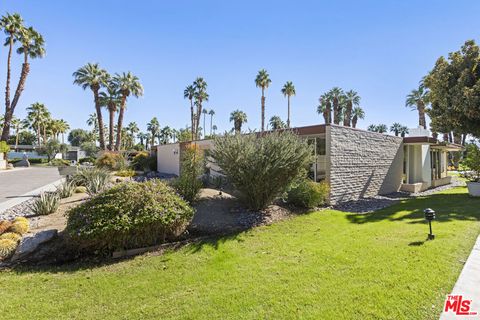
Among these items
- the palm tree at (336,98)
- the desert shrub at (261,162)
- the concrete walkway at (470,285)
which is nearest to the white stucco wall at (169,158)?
the desert shrub at (261,162)

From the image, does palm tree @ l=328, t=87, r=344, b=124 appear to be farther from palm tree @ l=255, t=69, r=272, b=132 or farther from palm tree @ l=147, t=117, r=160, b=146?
palm tree @ l=147, t=117, r=160, b=146

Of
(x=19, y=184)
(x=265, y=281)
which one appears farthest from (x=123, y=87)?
(x=265, y=281)

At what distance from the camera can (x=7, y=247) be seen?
5168mm

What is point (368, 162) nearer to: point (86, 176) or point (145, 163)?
point (86, 176)

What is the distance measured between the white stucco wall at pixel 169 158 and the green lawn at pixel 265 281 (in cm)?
1589

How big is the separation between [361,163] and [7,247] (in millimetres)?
13076

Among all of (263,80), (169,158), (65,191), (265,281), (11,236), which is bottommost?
(265,281)

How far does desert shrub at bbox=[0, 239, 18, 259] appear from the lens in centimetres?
507

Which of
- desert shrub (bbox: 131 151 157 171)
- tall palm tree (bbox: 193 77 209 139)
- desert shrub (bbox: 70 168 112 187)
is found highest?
tall palm tree (bbox: 193 77 209 139)

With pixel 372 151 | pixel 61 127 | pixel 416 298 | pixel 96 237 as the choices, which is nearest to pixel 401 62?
pixel 372 151

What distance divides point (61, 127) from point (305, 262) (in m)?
70.8

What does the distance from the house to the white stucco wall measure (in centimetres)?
182

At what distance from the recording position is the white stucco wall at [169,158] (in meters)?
21.3

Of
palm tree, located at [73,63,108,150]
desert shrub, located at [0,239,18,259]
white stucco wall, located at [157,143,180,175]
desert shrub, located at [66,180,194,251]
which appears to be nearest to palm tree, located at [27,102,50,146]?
palm tree, located at [73,63,108,150]
